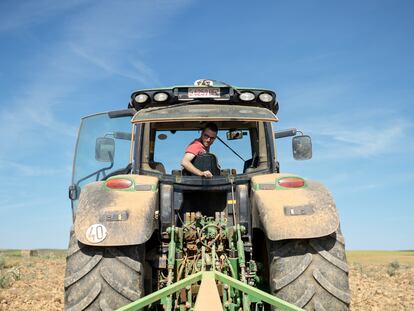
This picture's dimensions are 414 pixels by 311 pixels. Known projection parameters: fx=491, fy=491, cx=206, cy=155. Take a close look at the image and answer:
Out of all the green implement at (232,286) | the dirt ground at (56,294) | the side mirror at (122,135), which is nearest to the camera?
the green implement at (232,286)

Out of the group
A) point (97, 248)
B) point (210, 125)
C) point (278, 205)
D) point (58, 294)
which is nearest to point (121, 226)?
point (97, 248)

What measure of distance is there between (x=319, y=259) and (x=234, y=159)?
210 centimetres

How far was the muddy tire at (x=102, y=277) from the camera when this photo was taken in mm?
3680

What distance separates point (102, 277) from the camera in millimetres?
3746

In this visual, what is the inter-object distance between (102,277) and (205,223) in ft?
4.09

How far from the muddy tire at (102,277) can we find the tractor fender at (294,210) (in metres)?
1.09

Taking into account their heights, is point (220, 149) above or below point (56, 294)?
above

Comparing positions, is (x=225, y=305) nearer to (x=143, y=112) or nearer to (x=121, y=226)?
(x=121, y=226)

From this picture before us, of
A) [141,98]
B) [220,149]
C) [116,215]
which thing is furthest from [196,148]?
[116,215]

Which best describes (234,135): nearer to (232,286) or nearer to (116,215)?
(116,215)

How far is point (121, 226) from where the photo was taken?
3.84 meters

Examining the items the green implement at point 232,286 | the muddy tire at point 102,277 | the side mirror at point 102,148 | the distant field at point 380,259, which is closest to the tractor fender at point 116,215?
the muddy tire at point 102,277

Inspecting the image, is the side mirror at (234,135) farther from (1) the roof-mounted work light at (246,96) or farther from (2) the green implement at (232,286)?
(2) the green implement at (232,286)

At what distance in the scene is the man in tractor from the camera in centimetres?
488
